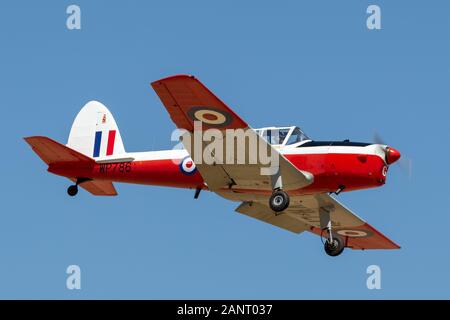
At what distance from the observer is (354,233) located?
987 inches

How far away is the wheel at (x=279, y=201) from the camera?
20.9m

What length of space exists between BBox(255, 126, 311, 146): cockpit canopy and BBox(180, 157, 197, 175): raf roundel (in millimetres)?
1762

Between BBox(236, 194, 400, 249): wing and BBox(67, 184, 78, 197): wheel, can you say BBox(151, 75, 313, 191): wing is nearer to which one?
BBox(236, 194, 400, 249): wing

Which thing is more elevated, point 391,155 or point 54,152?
point 54,152

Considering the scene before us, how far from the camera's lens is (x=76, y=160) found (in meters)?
23.8

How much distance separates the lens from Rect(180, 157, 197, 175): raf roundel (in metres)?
22.6

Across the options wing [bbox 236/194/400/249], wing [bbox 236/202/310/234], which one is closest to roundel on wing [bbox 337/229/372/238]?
wing [bbox 236/194/400/249]

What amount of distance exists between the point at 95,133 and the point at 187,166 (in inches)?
128

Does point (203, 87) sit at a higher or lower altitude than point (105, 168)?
higher

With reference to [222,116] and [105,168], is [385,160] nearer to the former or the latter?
[222,116]

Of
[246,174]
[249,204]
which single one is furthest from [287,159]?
[249,204]

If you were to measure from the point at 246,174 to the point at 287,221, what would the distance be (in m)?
3.50

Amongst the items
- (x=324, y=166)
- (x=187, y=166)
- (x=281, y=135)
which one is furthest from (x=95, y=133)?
(x=324, y=166)
